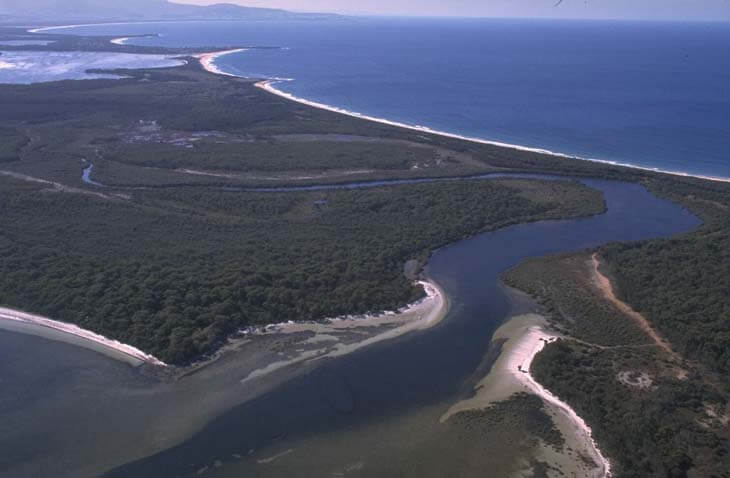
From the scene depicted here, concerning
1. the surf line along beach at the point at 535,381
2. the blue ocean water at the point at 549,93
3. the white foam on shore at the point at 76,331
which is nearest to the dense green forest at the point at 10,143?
the white foam on shore at the point at 76,331

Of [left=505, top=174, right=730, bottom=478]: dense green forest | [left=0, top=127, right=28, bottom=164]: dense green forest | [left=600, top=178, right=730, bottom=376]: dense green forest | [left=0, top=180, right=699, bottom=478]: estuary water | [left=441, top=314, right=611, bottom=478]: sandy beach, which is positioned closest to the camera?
[left=441, top=314, right=611, bottom=478]: sandy beach

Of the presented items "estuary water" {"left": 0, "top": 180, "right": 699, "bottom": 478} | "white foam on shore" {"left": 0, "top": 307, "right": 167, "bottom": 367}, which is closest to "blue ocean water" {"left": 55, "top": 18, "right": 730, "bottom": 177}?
"estuary water" {"left": 0, "top": 180, "right": 699, "bottom": 478}

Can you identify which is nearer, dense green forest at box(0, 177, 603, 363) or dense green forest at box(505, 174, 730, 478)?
dense green forest at box(505, 174, 730, 478)

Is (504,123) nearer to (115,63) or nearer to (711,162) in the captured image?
(711,162)

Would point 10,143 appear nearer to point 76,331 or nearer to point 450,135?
point 76,331

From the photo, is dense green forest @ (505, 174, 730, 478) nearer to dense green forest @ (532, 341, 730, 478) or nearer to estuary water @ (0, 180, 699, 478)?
dense green forest @ (532, 341, 730, 478)
